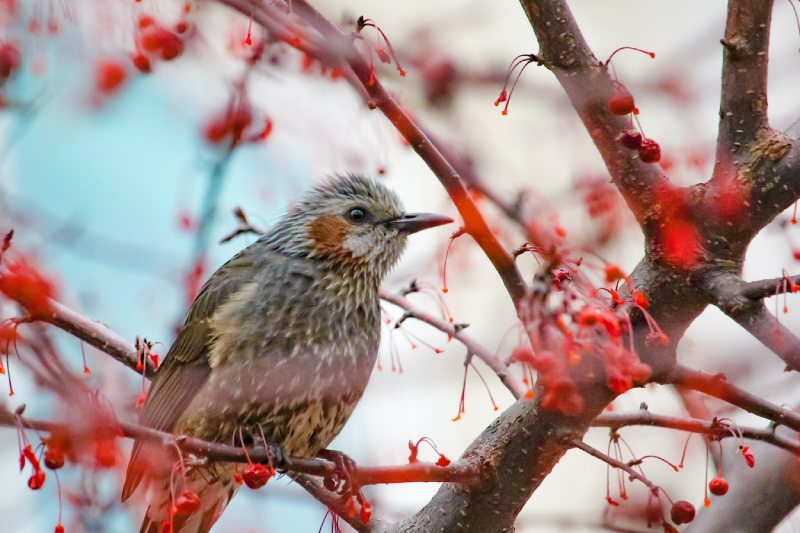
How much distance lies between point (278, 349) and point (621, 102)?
5.85ft

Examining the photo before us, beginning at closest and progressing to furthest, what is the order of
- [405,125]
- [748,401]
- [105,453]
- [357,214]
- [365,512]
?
[105,453] < [405,125] < [748,401] < [365,512] < [357,214]

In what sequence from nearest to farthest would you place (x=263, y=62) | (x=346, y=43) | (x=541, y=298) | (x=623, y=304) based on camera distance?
1. (x=541, y=298)
2. (x=346, y=43)
3. (x=623, y=304)
4. (x=263, y=62)

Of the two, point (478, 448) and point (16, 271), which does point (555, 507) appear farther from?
point (16, 271)

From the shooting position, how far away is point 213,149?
4379mm

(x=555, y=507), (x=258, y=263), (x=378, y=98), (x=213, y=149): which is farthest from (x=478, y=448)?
(x=555, y=507)

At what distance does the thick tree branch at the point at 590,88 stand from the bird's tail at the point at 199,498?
1869mm

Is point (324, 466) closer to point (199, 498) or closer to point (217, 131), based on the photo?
point (199, 498)

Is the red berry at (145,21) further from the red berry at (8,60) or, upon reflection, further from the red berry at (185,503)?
the red berry at (185,503)

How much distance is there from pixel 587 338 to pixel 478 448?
26.7 inches

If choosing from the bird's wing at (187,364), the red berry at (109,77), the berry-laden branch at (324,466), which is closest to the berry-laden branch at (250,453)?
the berry-laden branch at (324,466)

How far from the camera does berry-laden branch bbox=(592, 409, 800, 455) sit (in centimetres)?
276

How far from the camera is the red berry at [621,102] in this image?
2723mm

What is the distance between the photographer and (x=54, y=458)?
236 centimetres

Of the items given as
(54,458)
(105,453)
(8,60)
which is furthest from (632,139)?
(8,60)
